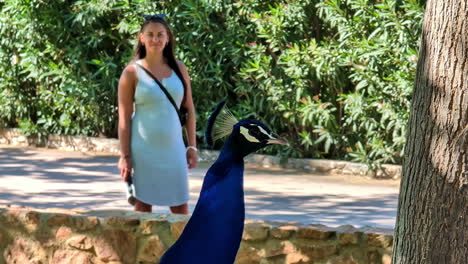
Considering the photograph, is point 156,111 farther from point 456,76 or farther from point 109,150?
point 109,150

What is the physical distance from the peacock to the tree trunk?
2.41 ft

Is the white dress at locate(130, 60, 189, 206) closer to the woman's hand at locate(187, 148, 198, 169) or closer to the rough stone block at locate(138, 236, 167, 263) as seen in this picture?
the woman's hand at locate(187, 148, 198, 169)

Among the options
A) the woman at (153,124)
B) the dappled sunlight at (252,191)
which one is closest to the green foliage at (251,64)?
the dappled sunlight at (252,191)

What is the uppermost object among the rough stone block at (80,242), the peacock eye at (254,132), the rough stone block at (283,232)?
the peacock eye at (254,132)

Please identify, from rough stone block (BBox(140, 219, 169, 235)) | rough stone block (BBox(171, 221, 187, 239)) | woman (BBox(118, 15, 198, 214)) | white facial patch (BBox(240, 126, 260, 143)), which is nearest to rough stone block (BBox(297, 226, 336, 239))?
rough stone block (BBox(171, 221, 187, 239))

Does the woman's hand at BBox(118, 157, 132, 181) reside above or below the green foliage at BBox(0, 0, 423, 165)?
below

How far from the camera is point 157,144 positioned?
20.5 ft

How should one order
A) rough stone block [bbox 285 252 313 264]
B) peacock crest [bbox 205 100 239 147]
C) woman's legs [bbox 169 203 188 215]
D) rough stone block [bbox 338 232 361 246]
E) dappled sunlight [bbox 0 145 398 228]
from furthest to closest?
dappled sunlight [bbox 0 145 398 228]
woman's legs [bbox 169 203 188 215]
rough stone block [bbox 285 252 313 264]
rough stone block [bbox 338 232 361 246]
peacock crest [bbox 205 100 239 147]

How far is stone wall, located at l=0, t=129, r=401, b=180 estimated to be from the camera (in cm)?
1185

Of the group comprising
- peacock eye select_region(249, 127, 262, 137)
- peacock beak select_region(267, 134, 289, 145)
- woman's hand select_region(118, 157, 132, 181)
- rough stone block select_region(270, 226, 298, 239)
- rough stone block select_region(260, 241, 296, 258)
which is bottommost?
rough stone block select_region(260, 241, 296, 258)

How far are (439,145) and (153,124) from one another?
2352 mm

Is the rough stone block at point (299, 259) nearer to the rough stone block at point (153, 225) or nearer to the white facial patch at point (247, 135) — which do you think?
the rough stone block at point (153, 225)

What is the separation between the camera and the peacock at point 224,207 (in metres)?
3.94

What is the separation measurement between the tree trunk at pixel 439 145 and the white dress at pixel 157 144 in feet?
7.00
